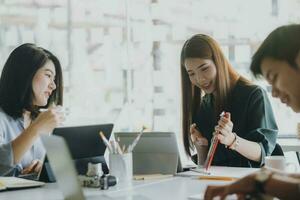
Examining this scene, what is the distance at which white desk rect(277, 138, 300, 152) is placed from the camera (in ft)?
10.0

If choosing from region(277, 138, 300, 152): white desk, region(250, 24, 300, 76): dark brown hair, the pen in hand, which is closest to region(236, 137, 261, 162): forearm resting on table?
the pen in hand

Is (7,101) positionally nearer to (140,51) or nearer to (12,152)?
(12,152)

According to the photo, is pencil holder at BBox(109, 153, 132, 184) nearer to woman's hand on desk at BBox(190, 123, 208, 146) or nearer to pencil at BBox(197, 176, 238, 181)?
pencil at BBox(197, 176, 238, 181)

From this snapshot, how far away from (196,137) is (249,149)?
307 mm

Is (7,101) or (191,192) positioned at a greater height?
(7,101)

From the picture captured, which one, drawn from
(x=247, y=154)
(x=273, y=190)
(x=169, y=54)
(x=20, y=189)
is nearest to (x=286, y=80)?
(x=273, y=190)

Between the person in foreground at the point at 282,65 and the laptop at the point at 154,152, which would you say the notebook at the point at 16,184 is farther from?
the person in foreground at the point at 282,65

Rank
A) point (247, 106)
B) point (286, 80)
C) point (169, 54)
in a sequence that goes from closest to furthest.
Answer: point (286, 80) → point (247, 106) → point (169, 54)

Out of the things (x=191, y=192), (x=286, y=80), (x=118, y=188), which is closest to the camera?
(x=286, y=80)

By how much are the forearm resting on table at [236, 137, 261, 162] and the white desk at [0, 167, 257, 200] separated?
37cm

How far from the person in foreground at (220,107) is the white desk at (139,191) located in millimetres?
511

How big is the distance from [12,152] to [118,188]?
0.61 m

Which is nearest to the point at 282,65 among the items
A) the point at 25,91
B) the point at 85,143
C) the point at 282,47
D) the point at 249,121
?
the point at 282,47

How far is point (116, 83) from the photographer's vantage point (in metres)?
3.53
